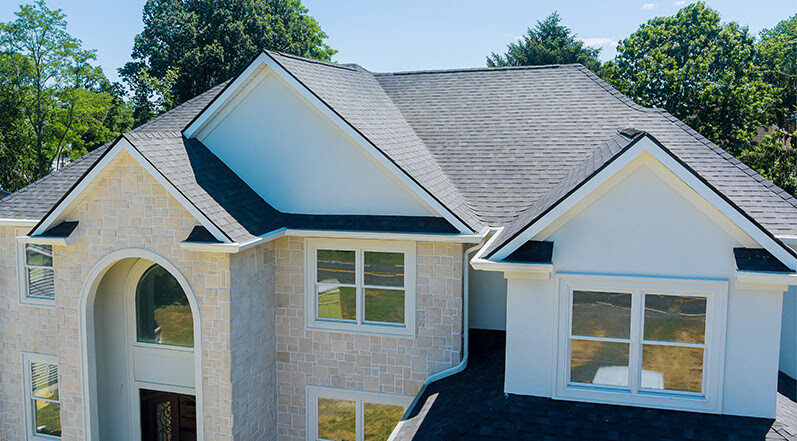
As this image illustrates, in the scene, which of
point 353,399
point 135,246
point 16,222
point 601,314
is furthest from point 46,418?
point 601,314

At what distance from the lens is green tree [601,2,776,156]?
38844mm

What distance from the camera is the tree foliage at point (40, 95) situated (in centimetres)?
4191

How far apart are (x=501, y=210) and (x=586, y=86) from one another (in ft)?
18.8

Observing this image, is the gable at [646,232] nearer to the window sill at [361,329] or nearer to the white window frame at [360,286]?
the white window frame at [360,286]

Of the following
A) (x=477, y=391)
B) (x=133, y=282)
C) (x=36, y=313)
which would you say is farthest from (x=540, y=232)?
(x=36, y=313)

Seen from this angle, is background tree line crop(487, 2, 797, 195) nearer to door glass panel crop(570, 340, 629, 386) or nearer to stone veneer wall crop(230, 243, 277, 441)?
door glass panel crop(570, 340, 629, 386)

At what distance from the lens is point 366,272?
13109 mm

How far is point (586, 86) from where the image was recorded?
16.9 m

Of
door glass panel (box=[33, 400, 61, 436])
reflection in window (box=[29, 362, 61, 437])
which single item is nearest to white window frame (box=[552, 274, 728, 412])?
reflection in window (box=[29, 362, 61, 437])

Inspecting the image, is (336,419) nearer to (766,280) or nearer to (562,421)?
(562,421)

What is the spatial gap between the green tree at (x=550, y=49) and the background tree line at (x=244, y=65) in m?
0.10

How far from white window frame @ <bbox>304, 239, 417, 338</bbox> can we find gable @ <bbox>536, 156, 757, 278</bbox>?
128 inches

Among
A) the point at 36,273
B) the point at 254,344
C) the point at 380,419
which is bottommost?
the point at 380,419

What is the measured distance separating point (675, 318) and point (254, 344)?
8.05 meters
